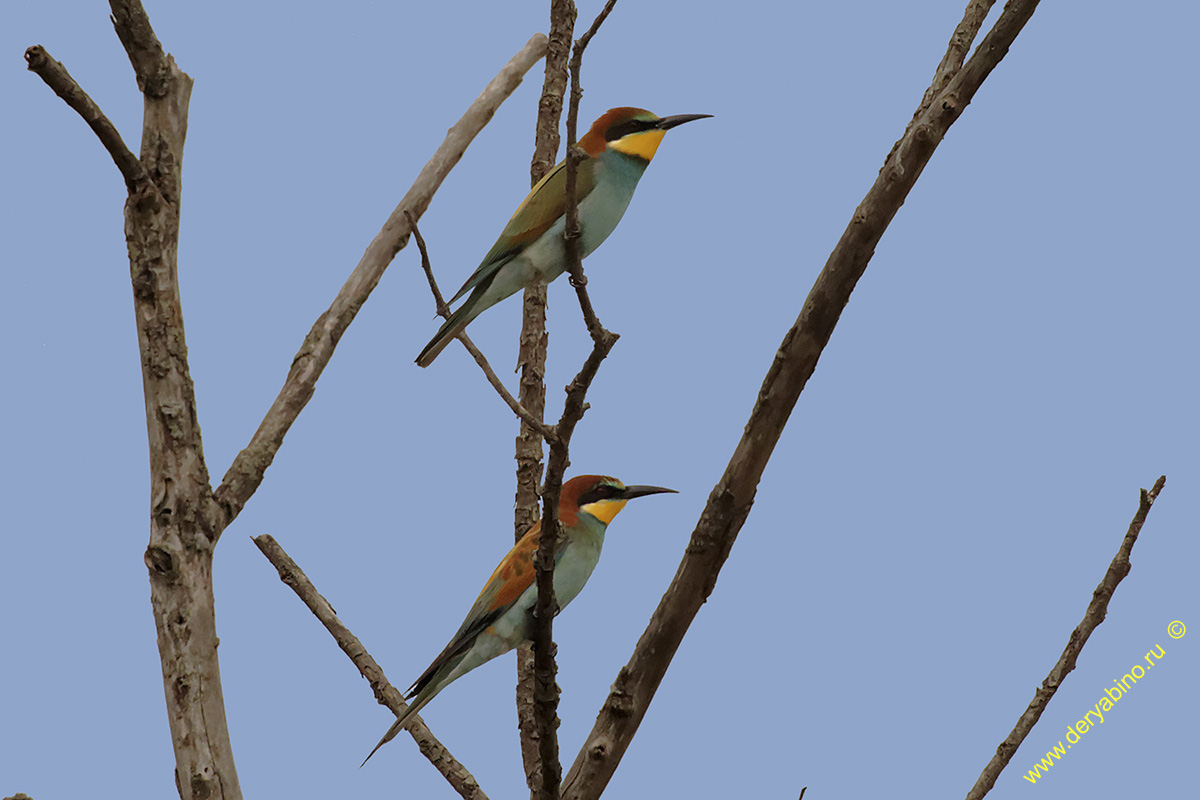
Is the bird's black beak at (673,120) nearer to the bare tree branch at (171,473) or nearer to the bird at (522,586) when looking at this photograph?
the bird at (522,586)

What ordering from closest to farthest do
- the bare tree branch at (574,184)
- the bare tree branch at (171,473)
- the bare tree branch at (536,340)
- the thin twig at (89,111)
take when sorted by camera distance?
1. the bare tree branch at (574,184)
2. the thin twig at (89,111)
3. the bare tree branch at (171,473)
4. the bare tree branch at (536,340)

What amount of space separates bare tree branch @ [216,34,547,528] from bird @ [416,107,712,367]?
0.24 m

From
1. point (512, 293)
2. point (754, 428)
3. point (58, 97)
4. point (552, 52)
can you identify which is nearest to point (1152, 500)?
point (754, 428)

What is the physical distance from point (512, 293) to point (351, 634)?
1.11 meters

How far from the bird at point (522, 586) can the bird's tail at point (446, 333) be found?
526 mm

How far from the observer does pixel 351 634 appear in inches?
124

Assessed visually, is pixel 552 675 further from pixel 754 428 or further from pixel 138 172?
pixel 138 172

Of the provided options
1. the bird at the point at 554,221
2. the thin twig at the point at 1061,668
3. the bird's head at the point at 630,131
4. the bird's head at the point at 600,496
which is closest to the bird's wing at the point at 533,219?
the bird at the point at 554,221

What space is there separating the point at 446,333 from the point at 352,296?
10.7 inches

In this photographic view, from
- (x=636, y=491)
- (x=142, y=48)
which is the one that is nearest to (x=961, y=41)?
(x=636, y=491)

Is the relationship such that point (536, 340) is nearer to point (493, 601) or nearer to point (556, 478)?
point (493, 601)

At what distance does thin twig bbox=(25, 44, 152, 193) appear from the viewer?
2.20 meters

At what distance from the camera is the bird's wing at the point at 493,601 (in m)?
2.78

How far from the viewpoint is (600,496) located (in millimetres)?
2977
